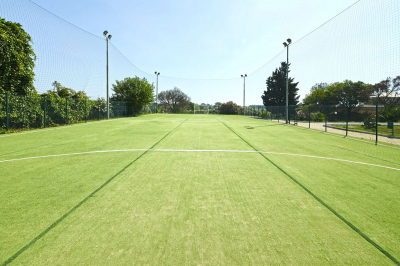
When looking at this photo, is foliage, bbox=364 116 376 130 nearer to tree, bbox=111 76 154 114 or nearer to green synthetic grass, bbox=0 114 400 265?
green synthetic grass, bbox=0 114 400 265

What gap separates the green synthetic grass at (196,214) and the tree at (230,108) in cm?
4301

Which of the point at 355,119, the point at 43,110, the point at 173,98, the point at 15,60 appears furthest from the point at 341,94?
the point at 15,60

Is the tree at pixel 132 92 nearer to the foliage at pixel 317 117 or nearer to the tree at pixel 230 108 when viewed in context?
the tree at pixel 230 108

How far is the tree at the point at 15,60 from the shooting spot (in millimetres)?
11686

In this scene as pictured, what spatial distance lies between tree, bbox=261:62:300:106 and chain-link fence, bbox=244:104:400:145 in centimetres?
1234

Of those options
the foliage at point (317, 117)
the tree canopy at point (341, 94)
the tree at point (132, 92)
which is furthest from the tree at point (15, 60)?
the tree canopy at point (341, 94)

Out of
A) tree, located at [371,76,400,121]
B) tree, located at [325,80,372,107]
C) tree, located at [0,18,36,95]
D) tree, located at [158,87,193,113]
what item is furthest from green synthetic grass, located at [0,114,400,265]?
tree, located at [158,87,193,113]

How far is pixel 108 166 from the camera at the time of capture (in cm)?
440

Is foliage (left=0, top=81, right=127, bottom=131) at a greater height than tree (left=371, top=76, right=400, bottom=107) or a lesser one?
lesser

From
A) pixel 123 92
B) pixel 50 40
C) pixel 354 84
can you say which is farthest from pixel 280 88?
pixel 50 40

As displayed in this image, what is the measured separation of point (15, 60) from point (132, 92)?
1643 centimetres

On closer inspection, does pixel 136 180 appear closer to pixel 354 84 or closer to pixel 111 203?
pixel 111 203

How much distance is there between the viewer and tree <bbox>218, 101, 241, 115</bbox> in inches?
1849

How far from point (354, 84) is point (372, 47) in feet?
104
